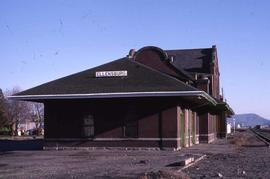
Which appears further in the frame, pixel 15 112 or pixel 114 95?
pixel 15 112

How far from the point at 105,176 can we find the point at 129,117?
→ 1489 centimetres

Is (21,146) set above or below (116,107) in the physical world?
below

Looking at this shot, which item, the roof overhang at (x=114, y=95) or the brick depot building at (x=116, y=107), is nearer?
the roof overhang at (x=114, y=95)

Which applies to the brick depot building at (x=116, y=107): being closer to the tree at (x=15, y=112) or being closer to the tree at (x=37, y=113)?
the tree at (x=15, y=112)

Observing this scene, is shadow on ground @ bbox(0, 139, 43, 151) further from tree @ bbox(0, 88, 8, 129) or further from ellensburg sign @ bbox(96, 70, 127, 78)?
tree @ bbox(0, 88, 8, 129)

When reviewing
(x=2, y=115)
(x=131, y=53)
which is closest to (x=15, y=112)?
(x=2, y=115)

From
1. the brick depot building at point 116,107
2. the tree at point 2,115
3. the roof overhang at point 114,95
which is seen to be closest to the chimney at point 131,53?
the brick depot building at point 116,107

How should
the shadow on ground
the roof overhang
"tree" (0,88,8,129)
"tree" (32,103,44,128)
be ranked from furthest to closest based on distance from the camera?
"tree" (32,103,44,128), "tree" (0,88,8,129), the shadow on ground, the roof overhang

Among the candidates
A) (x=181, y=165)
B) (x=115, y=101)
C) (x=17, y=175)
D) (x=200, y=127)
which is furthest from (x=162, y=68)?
(x=17, y=175)

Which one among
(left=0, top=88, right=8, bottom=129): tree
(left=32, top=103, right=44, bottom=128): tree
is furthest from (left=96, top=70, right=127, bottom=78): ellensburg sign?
(left=32, top=103, right=44, bottom=128): tree

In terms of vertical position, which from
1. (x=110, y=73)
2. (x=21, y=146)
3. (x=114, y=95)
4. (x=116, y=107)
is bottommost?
(x=21, y=146)

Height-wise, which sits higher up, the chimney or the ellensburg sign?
the chimney

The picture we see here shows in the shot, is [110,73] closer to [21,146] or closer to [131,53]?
[21,146]

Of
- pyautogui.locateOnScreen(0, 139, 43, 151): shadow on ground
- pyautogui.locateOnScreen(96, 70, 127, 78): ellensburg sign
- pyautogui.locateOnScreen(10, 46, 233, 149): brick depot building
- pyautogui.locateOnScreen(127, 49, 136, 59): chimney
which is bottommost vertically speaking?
pyautogui.locateOnScreen(0, 139, 43, 151): shadow on ground
